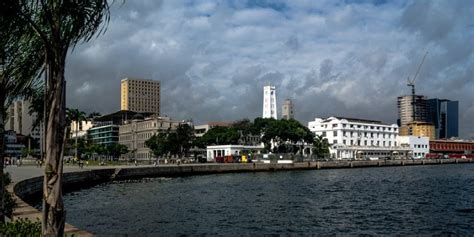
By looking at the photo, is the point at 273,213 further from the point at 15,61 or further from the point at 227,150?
the point at 227,150

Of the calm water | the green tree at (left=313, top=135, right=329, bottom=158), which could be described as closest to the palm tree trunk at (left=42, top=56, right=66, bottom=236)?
the calm water

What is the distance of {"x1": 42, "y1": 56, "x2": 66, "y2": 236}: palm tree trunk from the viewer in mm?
9516

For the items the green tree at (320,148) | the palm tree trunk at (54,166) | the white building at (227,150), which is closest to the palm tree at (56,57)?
the palm tree trunk at (54,166)

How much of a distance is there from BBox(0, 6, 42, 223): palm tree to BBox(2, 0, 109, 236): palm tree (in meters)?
0.82

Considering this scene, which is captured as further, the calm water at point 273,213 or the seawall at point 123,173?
the calm water at point 273,213

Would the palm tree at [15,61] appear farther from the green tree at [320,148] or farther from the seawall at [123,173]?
the green tree at [320,148]

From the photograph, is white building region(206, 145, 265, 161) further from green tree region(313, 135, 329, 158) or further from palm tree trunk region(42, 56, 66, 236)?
palm tree trunk region(42, 56, 66, 236)

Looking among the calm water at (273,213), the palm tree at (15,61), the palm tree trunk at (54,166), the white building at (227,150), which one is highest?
the palm tree at (15,61)

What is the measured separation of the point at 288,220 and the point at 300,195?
18611 millimetres

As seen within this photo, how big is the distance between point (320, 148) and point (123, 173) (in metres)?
109

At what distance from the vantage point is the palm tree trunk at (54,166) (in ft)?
31.2

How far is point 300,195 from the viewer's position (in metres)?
52.3

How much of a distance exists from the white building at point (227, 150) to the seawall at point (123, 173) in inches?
1484

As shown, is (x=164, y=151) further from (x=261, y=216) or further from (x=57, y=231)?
(x=57, y=231)
